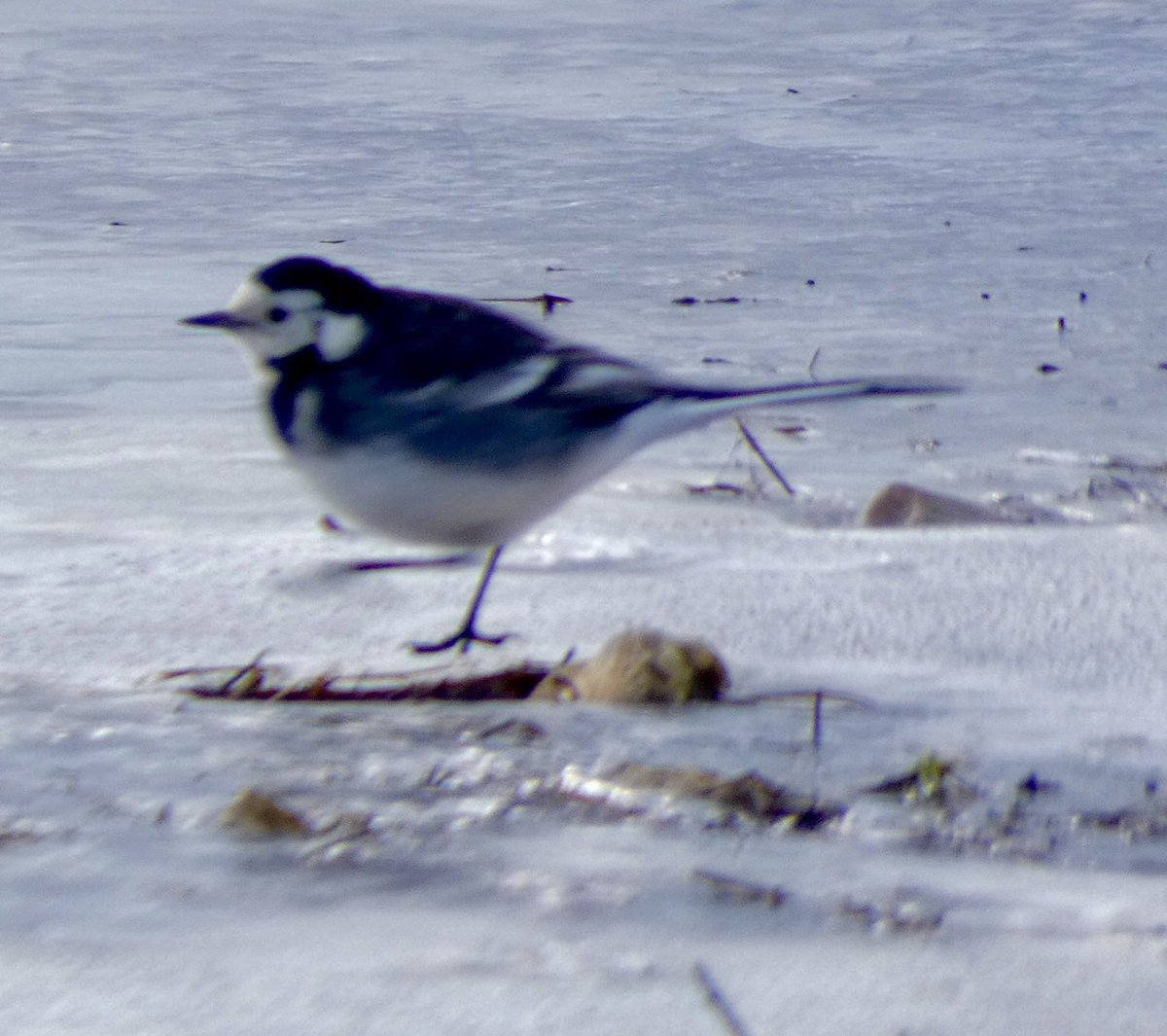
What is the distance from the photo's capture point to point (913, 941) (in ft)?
5.42

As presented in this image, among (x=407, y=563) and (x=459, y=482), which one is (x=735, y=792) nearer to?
(x=459, y=482)

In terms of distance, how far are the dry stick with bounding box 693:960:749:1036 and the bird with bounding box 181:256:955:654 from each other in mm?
1164

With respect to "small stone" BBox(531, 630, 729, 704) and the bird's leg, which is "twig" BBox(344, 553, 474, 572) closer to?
the bird's leg

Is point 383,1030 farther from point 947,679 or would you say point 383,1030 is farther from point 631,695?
point 947,679

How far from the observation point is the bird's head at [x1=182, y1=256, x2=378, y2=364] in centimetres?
296

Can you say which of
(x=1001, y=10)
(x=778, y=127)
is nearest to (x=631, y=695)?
(x=778, y=127)

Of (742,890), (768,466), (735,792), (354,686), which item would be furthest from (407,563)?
(742,890)

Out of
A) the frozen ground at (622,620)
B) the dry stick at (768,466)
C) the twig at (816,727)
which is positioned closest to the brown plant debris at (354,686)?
the frozen ground at (622,620)

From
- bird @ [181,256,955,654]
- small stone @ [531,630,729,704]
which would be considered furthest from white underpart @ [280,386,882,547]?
small stone @ [531,630,729,704]

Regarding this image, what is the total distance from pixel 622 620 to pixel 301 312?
0.65 metres

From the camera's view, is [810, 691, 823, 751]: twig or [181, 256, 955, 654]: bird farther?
[181, 256, 955, 654]: bird

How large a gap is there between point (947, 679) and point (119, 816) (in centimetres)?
105

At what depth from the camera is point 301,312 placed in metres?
2.97

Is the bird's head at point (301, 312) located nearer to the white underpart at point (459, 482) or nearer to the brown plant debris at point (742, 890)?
the white underpart at point (459, 482)
